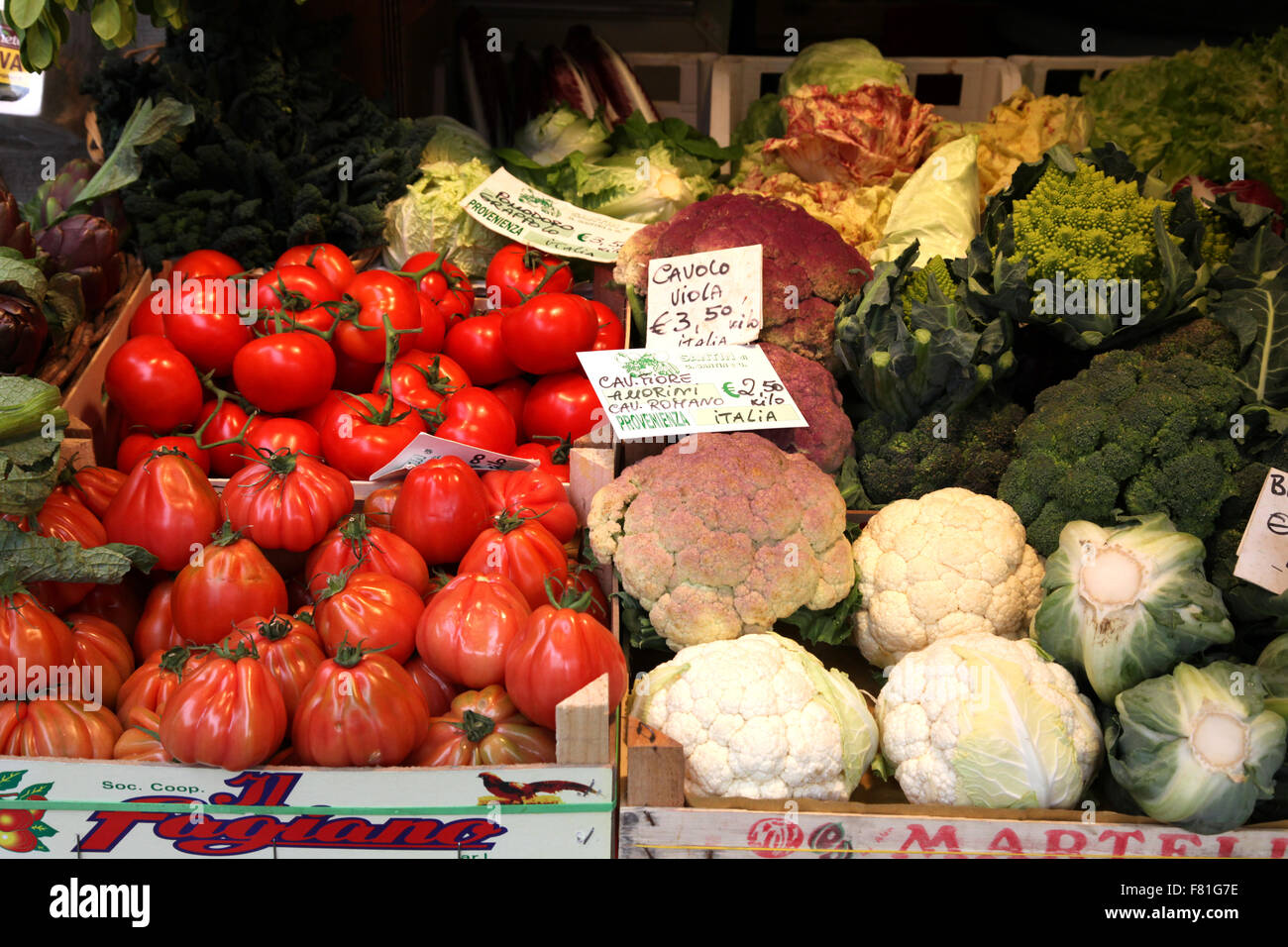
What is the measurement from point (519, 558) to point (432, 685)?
10.1 inches

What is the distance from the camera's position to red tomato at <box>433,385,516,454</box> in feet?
6.82

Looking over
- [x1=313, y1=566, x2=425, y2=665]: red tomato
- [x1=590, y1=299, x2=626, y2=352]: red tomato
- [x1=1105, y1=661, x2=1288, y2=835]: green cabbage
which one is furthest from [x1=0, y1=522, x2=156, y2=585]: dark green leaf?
[x1=1105, y1=661, x2=1288, y2=835]: green cabbage

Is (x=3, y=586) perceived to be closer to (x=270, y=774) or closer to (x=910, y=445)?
(x=270, y=774)

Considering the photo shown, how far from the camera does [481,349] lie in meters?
2.35

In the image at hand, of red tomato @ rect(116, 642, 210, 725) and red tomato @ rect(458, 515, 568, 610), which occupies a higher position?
red tomato @ rect(458, 515, 568, 610)

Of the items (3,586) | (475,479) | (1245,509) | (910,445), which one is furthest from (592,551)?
(1245,509)

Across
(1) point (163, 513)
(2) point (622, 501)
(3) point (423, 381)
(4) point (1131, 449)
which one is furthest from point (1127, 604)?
(1) point (163, 513)

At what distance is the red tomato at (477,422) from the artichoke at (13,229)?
0.96m

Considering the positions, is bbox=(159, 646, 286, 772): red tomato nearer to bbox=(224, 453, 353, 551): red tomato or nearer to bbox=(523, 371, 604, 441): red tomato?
bbox=(224, 453, 353, 551): red tomato

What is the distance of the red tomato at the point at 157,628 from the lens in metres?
1.70

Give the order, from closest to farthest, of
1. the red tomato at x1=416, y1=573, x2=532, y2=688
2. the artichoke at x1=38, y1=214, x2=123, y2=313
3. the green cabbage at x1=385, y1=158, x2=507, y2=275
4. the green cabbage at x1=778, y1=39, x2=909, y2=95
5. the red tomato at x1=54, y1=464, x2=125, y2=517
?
1. the red tomato at x1=416, y1=573, x2=532, y2=688
2. the red tomato at x1=54, y1=464, x2=125, y2=517
3. the artichoke at x1=38, y1=214, x2=123, y2=313
4. the green cabbage at x1=385, y1=158, x2=507, y2=275
5. the green cabbage at x1=778, y1=39, x2=909, y2=95

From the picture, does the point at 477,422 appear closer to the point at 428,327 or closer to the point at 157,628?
the point at 428,327

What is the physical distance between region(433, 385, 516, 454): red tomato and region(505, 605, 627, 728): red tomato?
2.20 ft

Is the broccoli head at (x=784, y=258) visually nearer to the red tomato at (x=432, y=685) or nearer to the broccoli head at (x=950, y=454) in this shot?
the broccoli head at (x=950, y=454)
